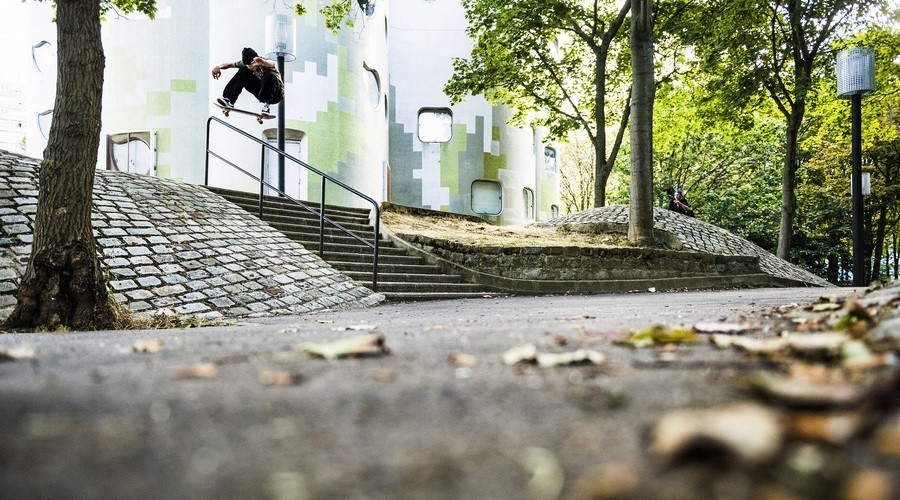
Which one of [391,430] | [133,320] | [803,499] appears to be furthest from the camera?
[133,320]

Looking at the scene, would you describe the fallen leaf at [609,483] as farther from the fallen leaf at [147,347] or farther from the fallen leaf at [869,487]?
the fallen leaf at [147,347]

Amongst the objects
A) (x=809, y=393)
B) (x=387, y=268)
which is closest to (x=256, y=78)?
(x=387, y=268)

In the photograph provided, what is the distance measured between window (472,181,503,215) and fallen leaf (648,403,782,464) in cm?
2578

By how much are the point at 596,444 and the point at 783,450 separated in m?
0.32

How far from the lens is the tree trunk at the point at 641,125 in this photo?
45.0ft

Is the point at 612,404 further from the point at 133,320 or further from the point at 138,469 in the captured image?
the point at 133,320

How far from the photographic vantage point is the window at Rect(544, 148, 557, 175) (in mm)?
33250

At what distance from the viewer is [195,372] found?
198cm

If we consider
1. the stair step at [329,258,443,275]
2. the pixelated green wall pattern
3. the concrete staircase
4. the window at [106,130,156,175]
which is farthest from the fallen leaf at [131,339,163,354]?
the window at [106,130,156,175]

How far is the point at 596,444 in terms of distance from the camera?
4.09ft

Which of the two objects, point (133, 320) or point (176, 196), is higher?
point (176, 196)

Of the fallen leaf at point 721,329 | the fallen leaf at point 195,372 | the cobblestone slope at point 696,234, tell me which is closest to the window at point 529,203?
the cobblestone slope at point 696,234

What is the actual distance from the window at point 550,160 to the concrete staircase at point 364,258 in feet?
69.2

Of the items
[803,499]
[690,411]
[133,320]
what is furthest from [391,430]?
[133,320]
